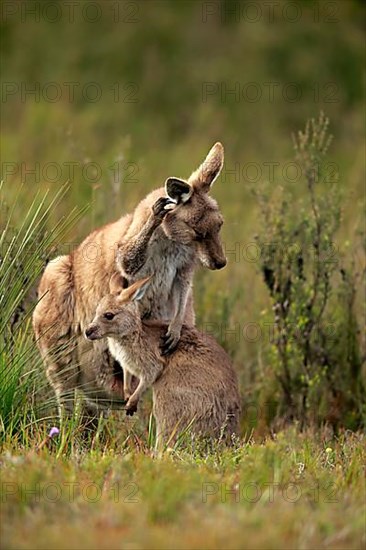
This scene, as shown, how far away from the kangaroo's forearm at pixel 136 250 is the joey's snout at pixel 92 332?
0.40m

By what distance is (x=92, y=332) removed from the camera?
7637 millimetres

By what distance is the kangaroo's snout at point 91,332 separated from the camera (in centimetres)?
763

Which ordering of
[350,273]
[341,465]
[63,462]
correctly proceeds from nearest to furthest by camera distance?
Result: [63,462], [341,465], [350,273]

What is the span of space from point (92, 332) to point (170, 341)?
499mm

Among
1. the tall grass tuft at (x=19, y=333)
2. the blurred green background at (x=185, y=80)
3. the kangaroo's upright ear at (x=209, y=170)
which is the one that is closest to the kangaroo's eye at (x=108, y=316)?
the tall grass tuft at (x=19, y=333)

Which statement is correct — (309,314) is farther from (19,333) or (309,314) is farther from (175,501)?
(175,501)

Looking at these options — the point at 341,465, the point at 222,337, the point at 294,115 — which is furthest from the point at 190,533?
the point at 294,115

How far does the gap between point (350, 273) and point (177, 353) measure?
9.08 feet

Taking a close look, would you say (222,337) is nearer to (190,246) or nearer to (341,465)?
(190,246)

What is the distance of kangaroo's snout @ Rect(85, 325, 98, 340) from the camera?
25.0 feet

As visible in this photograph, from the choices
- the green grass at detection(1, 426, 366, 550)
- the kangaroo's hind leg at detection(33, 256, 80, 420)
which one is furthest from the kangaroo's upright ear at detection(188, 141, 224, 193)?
the green grass at detection(1, 426, 366, 550)

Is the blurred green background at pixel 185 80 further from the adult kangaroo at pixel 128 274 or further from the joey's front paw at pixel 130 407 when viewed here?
the joey's front paw at pixel 130 407

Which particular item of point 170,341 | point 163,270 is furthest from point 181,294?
point 170,341

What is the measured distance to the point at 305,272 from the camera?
10258 mm
